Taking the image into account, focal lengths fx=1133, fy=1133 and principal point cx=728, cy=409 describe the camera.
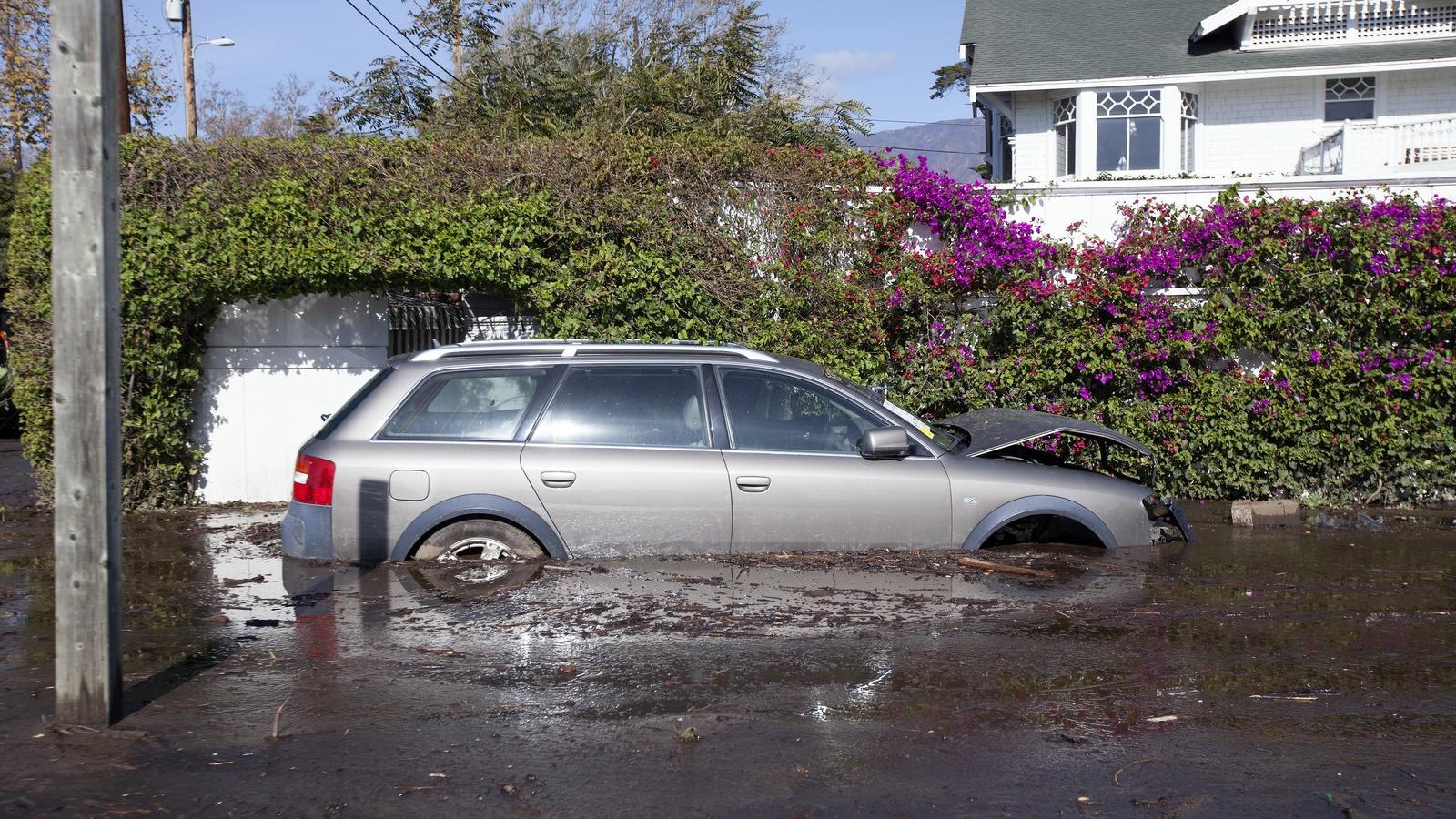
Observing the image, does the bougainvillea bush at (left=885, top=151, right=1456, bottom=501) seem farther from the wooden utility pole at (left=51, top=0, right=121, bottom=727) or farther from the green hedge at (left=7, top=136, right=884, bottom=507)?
the wooden utility pole at (left=51, top=0, right=121, bottom=727)

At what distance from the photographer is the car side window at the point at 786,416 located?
668 centimetres

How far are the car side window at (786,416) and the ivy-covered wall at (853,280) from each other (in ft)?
10.3

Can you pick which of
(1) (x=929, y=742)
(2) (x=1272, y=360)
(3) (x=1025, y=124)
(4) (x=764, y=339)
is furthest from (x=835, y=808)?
(3) (x=1025, y=124)

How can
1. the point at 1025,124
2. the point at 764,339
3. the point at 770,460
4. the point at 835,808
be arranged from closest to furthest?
the point at 835,808 < the point at 770,460 < the point at 764,339 < the point at 1025,124

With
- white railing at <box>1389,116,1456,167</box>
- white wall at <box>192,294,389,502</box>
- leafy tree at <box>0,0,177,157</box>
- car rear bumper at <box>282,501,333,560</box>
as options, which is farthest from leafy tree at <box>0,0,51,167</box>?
white railing at <box>1389,116,1456,167</box>

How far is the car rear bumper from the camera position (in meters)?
6.35

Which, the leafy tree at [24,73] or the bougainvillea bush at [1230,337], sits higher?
the leafy tree at [24,73]

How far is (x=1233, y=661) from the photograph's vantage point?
16.8ft

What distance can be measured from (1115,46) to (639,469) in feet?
62.1

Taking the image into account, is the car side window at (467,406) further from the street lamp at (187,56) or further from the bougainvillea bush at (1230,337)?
the street lamp at (187,56)

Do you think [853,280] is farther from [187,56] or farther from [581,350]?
[187,56]

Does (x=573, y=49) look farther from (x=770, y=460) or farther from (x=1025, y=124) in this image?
(x=770, y=460)

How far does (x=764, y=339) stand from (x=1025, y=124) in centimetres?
1452

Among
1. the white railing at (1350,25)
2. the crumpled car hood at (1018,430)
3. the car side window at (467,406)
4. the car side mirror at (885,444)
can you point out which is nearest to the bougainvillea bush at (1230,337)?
the crumpled car hood at (1018,430)
